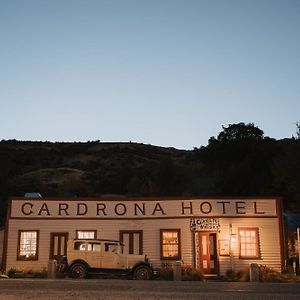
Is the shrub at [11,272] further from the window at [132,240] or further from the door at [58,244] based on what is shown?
the window at [132,240]

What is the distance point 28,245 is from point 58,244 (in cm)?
164

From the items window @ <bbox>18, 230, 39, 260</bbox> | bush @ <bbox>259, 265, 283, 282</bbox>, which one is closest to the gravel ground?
bush @ <bbox>259, 265, 283, 282</bbox>

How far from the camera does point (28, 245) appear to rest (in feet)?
91.2

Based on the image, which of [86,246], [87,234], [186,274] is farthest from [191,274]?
[87,234]

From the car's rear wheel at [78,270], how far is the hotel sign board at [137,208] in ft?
15.9

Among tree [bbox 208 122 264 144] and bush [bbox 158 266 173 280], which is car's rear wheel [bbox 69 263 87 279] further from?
tree [bbox 208 122 264 144]

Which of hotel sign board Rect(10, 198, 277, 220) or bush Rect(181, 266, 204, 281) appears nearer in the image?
bush Rect(181, 266, 204, 281)

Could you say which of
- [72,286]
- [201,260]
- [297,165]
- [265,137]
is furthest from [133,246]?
[265,137]

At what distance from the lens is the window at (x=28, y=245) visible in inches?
1086

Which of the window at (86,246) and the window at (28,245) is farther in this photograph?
the window at (28,245)

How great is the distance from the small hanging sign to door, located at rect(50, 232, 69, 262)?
6.95 metres

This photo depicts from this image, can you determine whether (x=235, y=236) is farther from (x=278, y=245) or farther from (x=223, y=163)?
(x=223, y=163)

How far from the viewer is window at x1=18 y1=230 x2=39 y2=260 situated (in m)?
27.6

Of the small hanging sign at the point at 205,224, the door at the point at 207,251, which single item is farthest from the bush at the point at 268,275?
the small hanging sign at the point at 205,224
